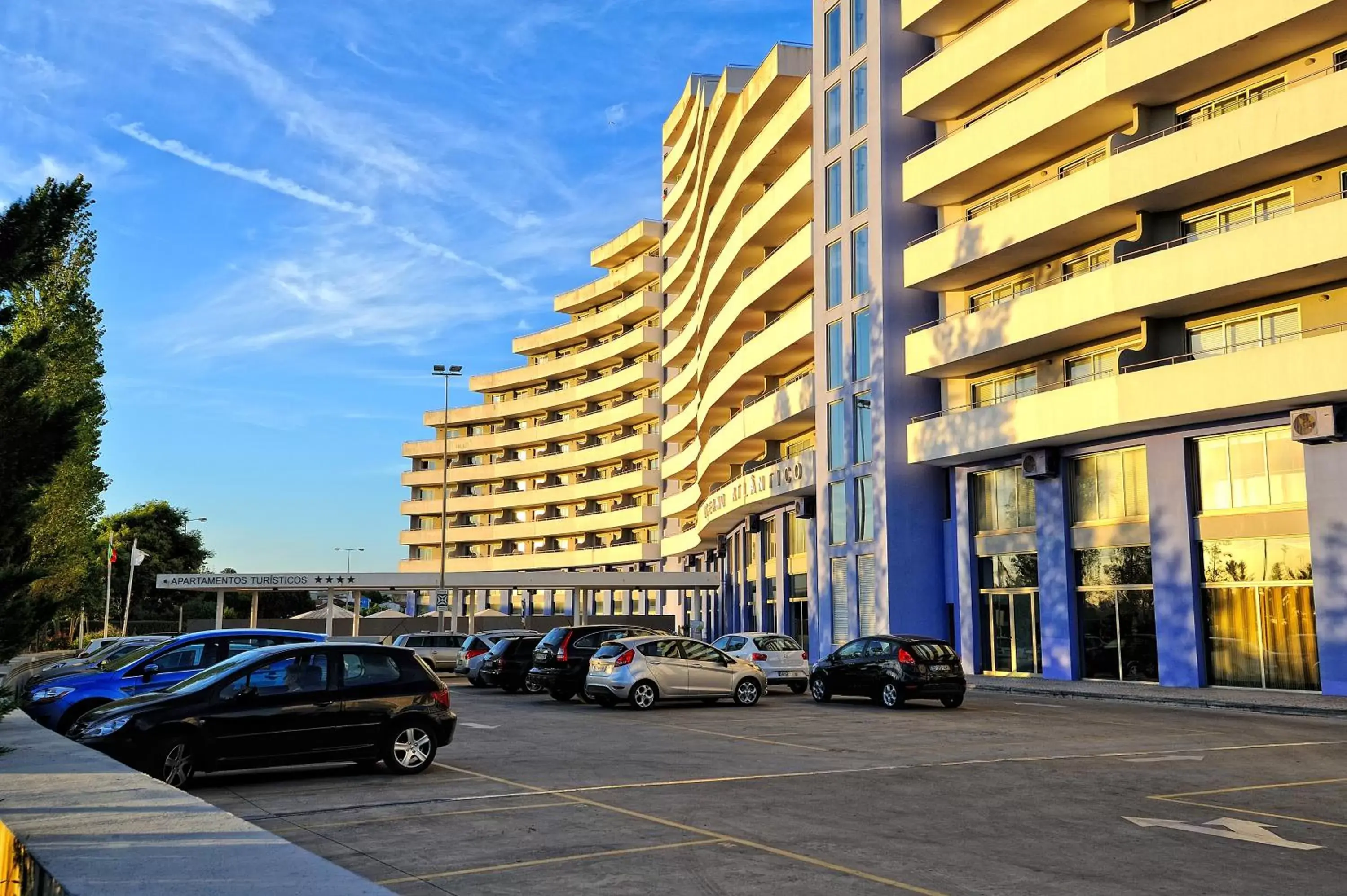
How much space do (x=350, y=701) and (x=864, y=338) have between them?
29.6 m

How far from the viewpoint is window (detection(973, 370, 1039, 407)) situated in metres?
36.6

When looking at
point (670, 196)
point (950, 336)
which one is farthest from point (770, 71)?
point (670, 196)

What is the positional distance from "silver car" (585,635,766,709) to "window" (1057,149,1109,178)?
53.4 feet

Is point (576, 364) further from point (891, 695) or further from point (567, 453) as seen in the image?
point (891, 695)

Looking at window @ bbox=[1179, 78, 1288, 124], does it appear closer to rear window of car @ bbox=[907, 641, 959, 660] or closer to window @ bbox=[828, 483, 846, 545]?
rear window of car @ bbox=[907, 641, 959, 660]

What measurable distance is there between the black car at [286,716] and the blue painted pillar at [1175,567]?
21852 millimetres

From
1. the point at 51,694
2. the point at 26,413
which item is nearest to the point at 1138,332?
the point at 51,694

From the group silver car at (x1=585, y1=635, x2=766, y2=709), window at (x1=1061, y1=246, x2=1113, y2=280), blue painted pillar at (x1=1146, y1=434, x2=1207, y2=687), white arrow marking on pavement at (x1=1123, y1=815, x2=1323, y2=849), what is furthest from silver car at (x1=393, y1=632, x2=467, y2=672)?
white arrow marking on pavement at (x1=1123, y1=815, x2=1323, y2=849)

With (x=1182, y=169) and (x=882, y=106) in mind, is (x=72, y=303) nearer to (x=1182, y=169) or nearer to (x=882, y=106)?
(x=882, y=106)

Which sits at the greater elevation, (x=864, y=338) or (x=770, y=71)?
(x=770, y=71)

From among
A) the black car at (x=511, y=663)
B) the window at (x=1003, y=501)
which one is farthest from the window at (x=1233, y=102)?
the black car at (x=511, y=663)

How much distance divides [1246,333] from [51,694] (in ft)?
87.2

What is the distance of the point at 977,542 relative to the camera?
37844mm

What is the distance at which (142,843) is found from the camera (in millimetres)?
7535
